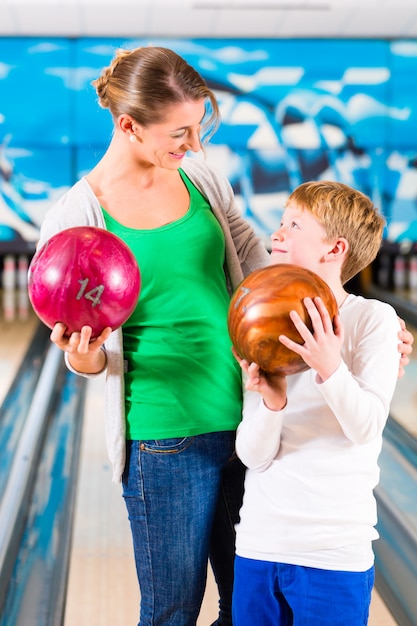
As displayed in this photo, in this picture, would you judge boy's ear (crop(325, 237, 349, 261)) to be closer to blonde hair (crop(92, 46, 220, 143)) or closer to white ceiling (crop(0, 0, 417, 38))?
blonde hair (crop(92, 46, 220, 143))

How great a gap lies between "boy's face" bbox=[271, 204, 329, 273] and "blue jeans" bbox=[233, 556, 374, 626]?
0.44m

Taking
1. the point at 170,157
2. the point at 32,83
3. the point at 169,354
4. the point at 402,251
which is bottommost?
the point at 402,251

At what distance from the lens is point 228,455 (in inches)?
53.6

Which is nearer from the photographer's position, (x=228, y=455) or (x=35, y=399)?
(x=228, y=455)

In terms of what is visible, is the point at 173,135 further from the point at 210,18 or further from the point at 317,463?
the point at 210,18

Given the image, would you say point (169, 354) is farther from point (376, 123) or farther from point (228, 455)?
point (376, 123)

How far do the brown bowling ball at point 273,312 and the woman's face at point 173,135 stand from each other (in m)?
0.30

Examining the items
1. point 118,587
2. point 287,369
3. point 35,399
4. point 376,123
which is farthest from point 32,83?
point 287,369

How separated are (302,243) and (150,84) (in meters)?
0.34

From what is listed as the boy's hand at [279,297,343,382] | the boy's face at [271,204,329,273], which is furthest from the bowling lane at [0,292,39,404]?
the boy's hand at [279,297,343,382]

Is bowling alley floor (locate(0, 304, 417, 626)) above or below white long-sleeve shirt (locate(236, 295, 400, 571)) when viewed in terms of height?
below

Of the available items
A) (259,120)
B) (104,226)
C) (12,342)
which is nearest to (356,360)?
→ (104,226)

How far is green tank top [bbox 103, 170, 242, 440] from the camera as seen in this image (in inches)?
51.8

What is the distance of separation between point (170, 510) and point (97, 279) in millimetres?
403
